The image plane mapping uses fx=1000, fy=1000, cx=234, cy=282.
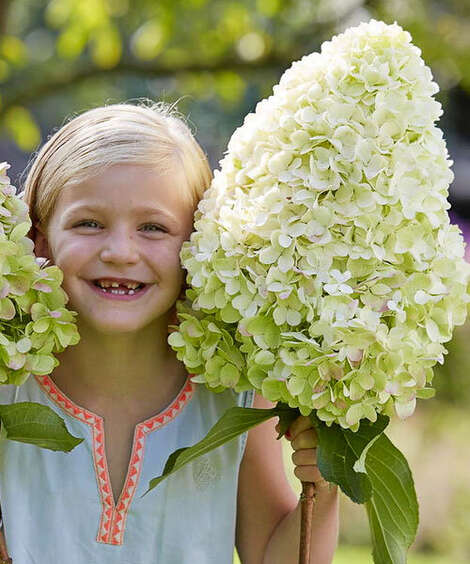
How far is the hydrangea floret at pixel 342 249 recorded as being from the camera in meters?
1.56

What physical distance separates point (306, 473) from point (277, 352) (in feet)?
0.83

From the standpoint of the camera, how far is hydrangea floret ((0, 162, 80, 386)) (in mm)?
1619

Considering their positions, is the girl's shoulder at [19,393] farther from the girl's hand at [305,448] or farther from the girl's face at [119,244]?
the girl's hand at [305,448]

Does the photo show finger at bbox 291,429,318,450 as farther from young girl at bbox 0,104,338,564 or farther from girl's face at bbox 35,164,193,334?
girl's face at bbox 35,164,193,334

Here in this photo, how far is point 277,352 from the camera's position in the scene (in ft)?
5.26

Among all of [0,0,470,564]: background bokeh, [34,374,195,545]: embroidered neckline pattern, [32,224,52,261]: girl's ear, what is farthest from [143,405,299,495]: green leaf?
[0,0,470,564]: background bokeh

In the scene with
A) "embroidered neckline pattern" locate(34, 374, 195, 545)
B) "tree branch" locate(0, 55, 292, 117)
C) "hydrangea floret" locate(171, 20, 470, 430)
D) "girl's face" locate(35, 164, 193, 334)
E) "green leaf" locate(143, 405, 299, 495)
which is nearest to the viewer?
"hydrangea floret" locate(171, 20, 470, 430)

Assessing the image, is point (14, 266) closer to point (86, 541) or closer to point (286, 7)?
point (86, 541)

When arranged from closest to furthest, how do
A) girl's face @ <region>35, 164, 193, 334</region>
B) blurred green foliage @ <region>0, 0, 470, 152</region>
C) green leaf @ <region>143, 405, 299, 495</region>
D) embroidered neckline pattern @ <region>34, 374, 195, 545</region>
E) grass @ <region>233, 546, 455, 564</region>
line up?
1. green leaf @ <region>143, 405, 299, 495</region>
2. girl's face @ <region>35, 164, 193, 334</region>
3. embroidered neckline pattern @ <region>34, 374, 195, 545</region>
4. blurred green foliage @ <region>0, 0, 470, 152</region>
5. grass @ <region>233, 546, 455, 564</region>

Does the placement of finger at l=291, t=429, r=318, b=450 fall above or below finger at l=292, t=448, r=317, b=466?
above

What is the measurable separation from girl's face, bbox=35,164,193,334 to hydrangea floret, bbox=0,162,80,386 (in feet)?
0.31

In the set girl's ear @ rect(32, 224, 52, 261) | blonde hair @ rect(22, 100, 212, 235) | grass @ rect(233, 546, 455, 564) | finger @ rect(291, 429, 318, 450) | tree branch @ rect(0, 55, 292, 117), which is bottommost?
finger @ rect(291, 429, 318, 450)

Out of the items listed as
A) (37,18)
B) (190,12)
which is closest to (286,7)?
(190,12)

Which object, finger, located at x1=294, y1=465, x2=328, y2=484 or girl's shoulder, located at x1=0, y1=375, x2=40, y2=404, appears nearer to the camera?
finger, located at x1=294, y1=465, x2=328, y2=484
